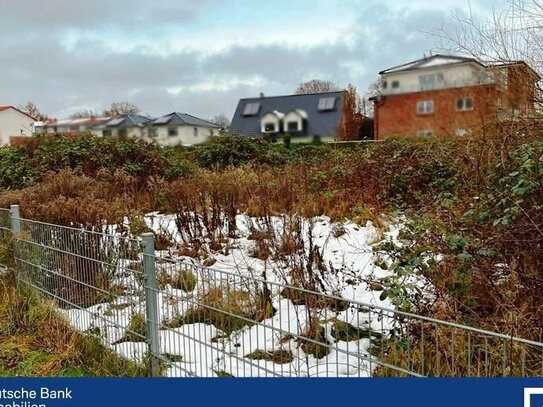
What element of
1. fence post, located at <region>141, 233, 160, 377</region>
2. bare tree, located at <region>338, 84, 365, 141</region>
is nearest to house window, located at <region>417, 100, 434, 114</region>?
bare tree, located at <region>338, 84, 365, 141</region>

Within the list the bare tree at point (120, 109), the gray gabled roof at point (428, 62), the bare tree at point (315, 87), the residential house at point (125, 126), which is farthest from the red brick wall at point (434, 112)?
the bare tree at point (120, 109)

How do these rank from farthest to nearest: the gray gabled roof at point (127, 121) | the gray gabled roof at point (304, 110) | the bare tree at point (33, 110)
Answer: the bare tree at point (33, 110) < the gray gabled roof at point (127, 121) < the gray gabled roof at point (304, 110)

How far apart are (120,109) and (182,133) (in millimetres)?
817

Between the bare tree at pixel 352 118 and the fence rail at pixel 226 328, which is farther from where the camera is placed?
the bare tree at pixel 352 118

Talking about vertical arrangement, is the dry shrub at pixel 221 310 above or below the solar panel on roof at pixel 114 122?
below

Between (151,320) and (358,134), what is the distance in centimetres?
139

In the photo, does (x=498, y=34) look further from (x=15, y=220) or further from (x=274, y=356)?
(x=15, y=220)

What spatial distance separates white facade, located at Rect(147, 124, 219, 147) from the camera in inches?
120

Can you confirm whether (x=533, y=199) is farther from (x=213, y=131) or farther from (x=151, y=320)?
(x=151, y=320)

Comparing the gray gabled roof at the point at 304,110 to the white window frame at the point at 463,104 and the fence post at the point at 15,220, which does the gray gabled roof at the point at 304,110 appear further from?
the fence post at the point at 15,220

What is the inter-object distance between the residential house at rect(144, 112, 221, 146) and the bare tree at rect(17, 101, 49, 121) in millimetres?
1391

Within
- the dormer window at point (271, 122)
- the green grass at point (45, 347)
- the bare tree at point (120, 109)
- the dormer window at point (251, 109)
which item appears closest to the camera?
the dormer window at point (271, 122)

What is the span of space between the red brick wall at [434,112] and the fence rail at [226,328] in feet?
2.33

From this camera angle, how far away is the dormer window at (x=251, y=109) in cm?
237
